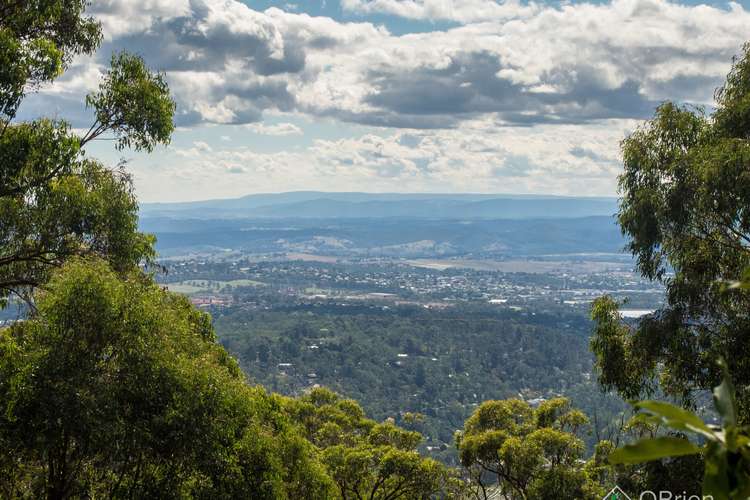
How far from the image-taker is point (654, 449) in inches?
40.9

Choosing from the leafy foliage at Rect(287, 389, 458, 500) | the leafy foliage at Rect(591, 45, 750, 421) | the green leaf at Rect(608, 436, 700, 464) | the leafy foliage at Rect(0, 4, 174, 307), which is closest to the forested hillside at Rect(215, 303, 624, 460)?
the leafy foliage at Rect(287, 389, 458, 500)

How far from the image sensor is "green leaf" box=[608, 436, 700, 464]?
100 cm

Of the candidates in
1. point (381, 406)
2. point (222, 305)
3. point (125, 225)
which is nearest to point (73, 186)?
point (125, 225)

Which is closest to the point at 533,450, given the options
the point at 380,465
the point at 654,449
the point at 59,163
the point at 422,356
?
the point at 380,465

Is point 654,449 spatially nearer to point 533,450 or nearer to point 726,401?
point 726,401

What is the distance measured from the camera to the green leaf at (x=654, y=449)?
996mm

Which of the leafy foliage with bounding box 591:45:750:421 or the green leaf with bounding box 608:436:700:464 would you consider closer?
the green leaf with bounding box 608:436:700:464

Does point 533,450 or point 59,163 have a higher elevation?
point 59,163

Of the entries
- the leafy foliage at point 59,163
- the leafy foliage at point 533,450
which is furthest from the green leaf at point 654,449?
the leafy foliage at point 533,450

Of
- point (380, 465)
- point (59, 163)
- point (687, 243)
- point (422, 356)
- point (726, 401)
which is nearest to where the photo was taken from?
point (726, 401)

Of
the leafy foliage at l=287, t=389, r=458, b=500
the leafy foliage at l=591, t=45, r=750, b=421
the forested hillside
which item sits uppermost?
the leafy foliage at l=591, t=45, r=750, b=421

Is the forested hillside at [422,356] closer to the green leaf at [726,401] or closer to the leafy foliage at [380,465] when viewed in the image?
the leafy foliage at [380,465]

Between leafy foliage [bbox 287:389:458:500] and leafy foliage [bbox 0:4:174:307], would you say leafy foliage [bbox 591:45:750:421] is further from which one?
leafy foliage [bbox 0:4:174:307]

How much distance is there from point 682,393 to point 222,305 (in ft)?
452
